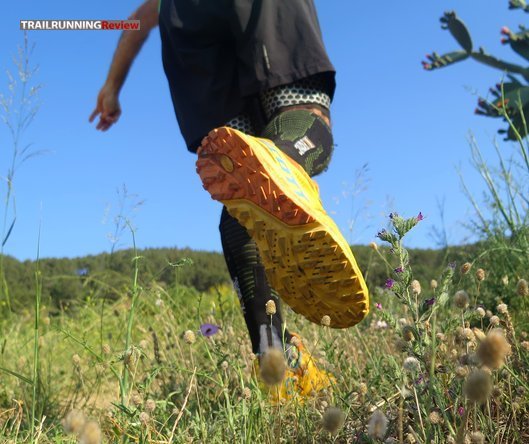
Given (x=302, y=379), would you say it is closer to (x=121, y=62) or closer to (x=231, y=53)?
(x=231, y=53)

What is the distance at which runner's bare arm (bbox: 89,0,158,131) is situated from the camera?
8.48 feet

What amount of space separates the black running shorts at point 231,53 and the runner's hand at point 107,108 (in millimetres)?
524

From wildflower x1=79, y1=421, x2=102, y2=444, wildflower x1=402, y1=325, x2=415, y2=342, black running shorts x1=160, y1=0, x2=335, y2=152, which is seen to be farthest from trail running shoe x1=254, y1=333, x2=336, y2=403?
Result: wildflower x1=79, y1=421, x2=102, y2=444

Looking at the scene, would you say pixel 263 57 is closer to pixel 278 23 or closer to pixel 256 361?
pixel 278 23

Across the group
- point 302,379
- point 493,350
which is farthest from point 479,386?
point 302,379

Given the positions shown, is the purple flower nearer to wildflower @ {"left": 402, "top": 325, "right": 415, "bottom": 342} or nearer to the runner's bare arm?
wildflower @ {"left": 402, "top": 325, "right": 415, "bottom": 342}

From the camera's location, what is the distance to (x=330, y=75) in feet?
6.57

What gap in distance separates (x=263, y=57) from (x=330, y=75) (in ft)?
0.72

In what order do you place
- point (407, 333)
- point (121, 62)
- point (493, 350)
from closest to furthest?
point (493, 350) < point (407, 333) < point (121, 62)

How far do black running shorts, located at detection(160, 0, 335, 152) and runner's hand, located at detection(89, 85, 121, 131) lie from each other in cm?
52

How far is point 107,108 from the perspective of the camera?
2705mm

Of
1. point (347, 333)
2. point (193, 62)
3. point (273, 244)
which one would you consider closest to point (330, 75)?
point (193, 62)

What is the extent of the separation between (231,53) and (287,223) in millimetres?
856

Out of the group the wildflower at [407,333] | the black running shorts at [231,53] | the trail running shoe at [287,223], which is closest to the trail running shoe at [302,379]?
the trail running shoe at [287,223]
